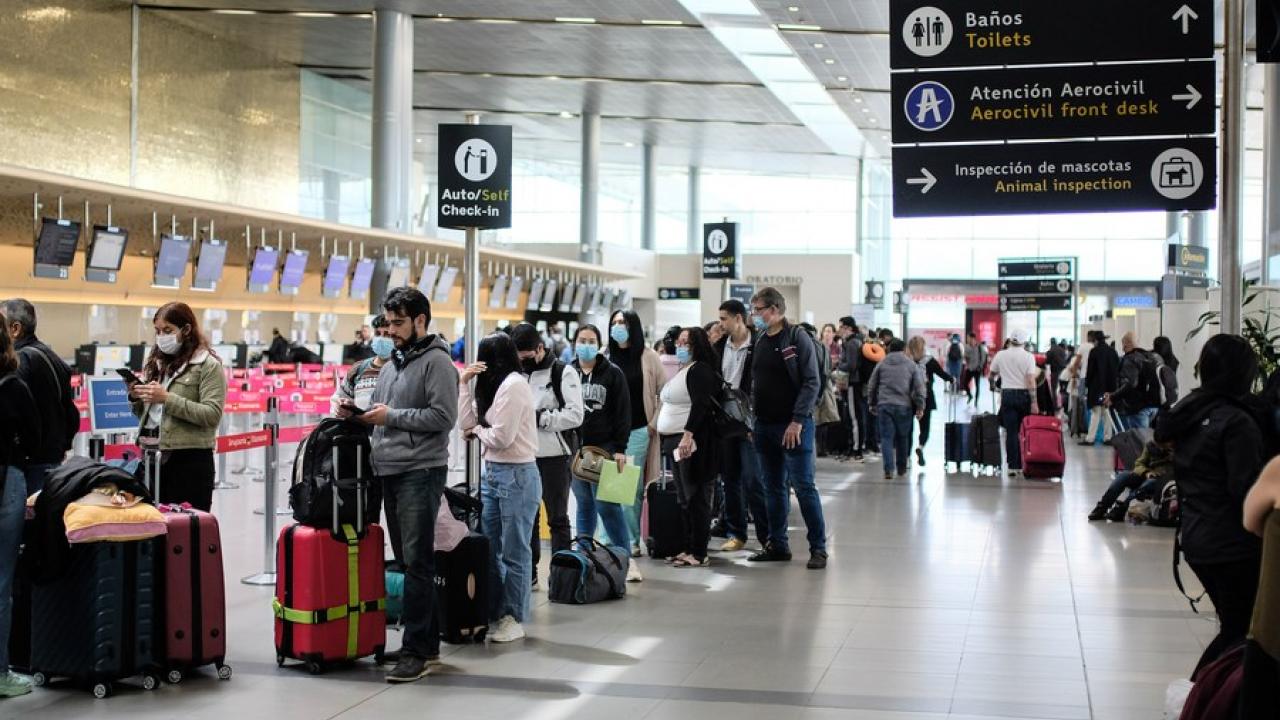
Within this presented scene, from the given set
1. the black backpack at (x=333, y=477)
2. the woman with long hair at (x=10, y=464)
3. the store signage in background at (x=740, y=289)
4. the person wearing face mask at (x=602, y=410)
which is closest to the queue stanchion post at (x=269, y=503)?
the person wearing face mask at (x=602, y=410)

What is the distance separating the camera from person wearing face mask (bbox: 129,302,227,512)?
21.6ft

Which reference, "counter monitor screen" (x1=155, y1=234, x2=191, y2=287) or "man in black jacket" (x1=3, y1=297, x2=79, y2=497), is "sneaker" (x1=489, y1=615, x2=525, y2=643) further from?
"counter monitor screen" (x1=155, y1=234, x2=191, y2=287)

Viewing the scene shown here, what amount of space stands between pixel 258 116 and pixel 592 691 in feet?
68.7

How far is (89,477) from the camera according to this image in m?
5.66

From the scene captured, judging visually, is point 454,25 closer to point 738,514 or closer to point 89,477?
point 738,514

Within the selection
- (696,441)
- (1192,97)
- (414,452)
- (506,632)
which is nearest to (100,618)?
(414,452)

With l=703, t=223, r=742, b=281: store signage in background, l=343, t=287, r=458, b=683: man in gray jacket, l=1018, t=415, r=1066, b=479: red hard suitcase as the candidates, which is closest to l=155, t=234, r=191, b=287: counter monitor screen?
l=703, t=223, r=742, b=281: store signage in background

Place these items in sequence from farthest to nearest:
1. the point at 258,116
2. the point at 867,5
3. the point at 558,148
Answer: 1. the point at 558,148
2. the point at 258,116
3. the point at 867,5

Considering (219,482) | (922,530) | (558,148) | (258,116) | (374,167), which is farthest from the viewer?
(558,148)

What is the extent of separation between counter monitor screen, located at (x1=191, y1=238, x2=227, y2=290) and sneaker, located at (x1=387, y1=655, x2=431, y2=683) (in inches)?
527

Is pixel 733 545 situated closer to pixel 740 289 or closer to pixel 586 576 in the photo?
pixel 586 576

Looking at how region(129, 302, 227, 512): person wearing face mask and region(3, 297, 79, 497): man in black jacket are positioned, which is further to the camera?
region(129, 302, 227, 512): person wearing face mask

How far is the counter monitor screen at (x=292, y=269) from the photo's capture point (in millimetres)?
20297

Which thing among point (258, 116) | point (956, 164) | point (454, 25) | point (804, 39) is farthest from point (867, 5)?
point (956, 164)
